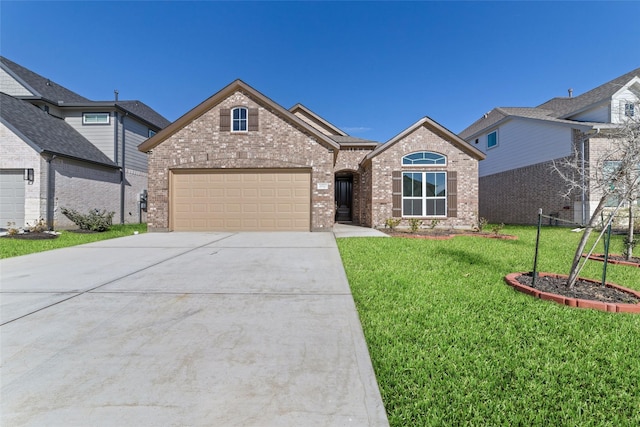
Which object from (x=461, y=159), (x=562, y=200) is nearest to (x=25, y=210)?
(x=461, y=159)

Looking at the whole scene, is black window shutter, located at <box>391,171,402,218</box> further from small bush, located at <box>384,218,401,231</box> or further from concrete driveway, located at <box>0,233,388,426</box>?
concrete driveway, located at <box>0,233,388,426</box>

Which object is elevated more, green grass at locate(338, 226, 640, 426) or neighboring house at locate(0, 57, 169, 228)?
neighboring house at locate(0, 57, 169, 228)

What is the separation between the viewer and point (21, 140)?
39.1 ft

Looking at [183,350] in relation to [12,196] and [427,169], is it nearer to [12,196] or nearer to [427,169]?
[427,169]

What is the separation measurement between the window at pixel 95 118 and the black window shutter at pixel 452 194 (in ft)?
58.5

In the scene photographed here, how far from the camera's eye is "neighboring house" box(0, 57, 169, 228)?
1198 cm

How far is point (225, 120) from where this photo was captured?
11430 mm

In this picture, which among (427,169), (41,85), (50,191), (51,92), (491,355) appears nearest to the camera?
(491,355)

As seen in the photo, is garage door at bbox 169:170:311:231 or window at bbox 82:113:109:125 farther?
window at bbox 82:113:109:125

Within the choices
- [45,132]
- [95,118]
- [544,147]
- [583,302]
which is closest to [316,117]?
[95,118]

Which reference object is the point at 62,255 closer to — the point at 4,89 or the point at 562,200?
the point at 4,89

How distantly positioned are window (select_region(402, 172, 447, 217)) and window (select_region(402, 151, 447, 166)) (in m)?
0.44

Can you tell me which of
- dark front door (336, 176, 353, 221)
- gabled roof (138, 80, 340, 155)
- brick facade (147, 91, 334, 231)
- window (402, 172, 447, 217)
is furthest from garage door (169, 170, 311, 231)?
dark front door (336, 176, 353, 221)

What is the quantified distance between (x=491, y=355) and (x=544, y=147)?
17.8m
